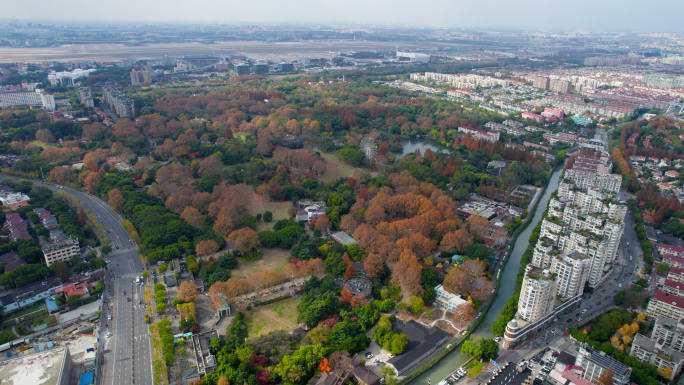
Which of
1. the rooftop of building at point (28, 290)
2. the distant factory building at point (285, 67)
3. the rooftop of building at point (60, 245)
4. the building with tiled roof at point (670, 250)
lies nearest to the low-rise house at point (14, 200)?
the rooftop of building at point (60, 245)

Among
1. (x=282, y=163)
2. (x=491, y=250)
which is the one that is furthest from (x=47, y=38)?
(x=491, y=250)

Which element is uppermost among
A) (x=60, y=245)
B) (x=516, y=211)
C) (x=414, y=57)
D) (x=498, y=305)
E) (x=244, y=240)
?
(x=414, y=57)

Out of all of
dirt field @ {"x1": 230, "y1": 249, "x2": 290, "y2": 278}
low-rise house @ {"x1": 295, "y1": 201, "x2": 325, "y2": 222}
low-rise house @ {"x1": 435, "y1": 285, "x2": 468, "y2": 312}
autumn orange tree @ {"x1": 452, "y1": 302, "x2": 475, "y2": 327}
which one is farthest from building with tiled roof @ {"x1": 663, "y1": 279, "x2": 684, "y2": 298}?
dirt field @ {"x1": 230, "y1": 249, "x2": 290, "y2": 278}

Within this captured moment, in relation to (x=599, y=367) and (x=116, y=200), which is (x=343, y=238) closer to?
(x=599, y=367)

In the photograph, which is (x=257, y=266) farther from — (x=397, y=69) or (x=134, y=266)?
(x=397, y=69)

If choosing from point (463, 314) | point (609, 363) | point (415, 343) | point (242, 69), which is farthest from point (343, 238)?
point (242, 69)

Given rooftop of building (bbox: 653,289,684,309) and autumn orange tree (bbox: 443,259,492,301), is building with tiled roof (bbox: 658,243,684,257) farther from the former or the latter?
autumn orange tree (bbox: 443,259,492,301)
